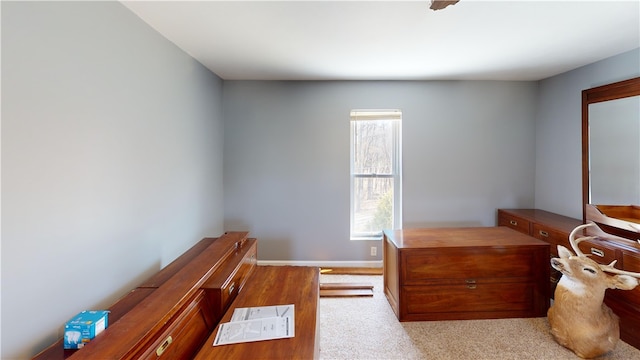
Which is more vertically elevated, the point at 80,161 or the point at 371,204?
the point at 80,161

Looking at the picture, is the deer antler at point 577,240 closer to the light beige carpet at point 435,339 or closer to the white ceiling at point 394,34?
the light beige carpet at point 435,339

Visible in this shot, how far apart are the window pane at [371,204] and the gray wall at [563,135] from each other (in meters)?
1.99

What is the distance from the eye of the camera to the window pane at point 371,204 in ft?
11.5

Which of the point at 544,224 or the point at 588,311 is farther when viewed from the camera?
the point at 544,224

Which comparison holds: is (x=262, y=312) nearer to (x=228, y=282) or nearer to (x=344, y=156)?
(x=228, y=282)

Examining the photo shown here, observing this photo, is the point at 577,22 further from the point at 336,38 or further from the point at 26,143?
the point at 26,143

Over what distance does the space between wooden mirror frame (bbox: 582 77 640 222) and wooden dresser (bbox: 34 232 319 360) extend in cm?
302

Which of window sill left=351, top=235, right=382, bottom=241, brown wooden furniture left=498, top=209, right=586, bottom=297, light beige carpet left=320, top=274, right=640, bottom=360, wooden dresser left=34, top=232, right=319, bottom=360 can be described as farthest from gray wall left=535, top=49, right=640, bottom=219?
wooden dresser left=34, top=232, right=319, bottom=360

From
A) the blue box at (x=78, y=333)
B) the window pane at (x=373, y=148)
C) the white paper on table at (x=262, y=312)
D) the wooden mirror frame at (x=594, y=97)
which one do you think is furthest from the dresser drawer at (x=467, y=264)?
the blue box at (x=78, y=333)

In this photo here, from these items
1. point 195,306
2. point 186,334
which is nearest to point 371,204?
point 195,306

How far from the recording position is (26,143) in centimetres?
112

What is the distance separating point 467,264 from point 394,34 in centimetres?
205

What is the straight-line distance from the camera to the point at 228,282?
161 centimetres

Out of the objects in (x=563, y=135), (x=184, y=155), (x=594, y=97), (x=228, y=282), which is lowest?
(x=228, y=282)
